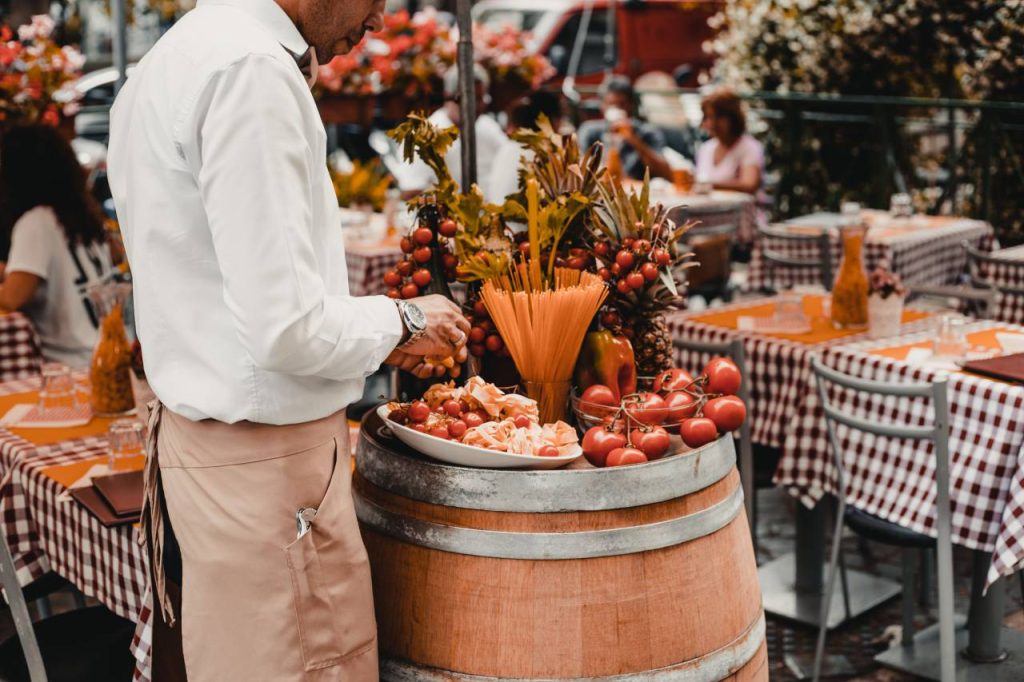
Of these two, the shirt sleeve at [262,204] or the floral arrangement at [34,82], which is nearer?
the shirt sleeve at [262,204]

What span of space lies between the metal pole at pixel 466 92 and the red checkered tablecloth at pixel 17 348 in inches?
99.8

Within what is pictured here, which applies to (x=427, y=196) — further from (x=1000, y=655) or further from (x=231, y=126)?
(x=1000, y=655)

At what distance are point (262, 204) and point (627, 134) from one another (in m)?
6.58

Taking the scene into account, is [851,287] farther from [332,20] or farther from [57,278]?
[57,278]

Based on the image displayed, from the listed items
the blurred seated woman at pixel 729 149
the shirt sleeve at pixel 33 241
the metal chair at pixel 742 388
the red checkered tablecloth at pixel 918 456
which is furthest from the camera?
the blurred seated woman at pixel 729 149

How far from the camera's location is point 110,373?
3.17 meters

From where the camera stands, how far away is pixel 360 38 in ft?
6.11

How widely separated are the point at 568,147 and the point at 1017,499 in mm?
1641

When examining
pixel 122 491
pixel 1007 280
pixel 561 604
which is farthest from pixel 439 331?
pixel 1007 280

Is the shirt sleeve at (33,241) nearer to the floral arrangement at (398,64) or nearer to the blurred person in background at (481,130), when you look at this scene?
the blurred person in background at (481,130)

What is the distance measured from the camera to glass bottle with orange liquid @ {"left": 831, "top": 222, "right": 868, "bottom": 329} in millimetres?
3990

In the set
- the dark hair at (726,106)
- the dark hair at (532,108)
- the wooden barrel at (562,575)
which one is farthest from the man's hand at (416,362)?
the dark hair at (726,106)

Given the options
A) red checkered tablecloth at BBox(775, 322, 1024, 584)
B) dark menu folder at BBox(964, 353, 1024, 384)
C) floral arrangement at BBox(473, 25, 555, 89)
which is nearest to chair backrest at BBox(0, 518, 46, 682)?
red checkered tablecloth at BBox(775, 322, 1024, 584)

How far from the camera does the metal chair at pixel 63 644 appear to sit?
2.34 metres
